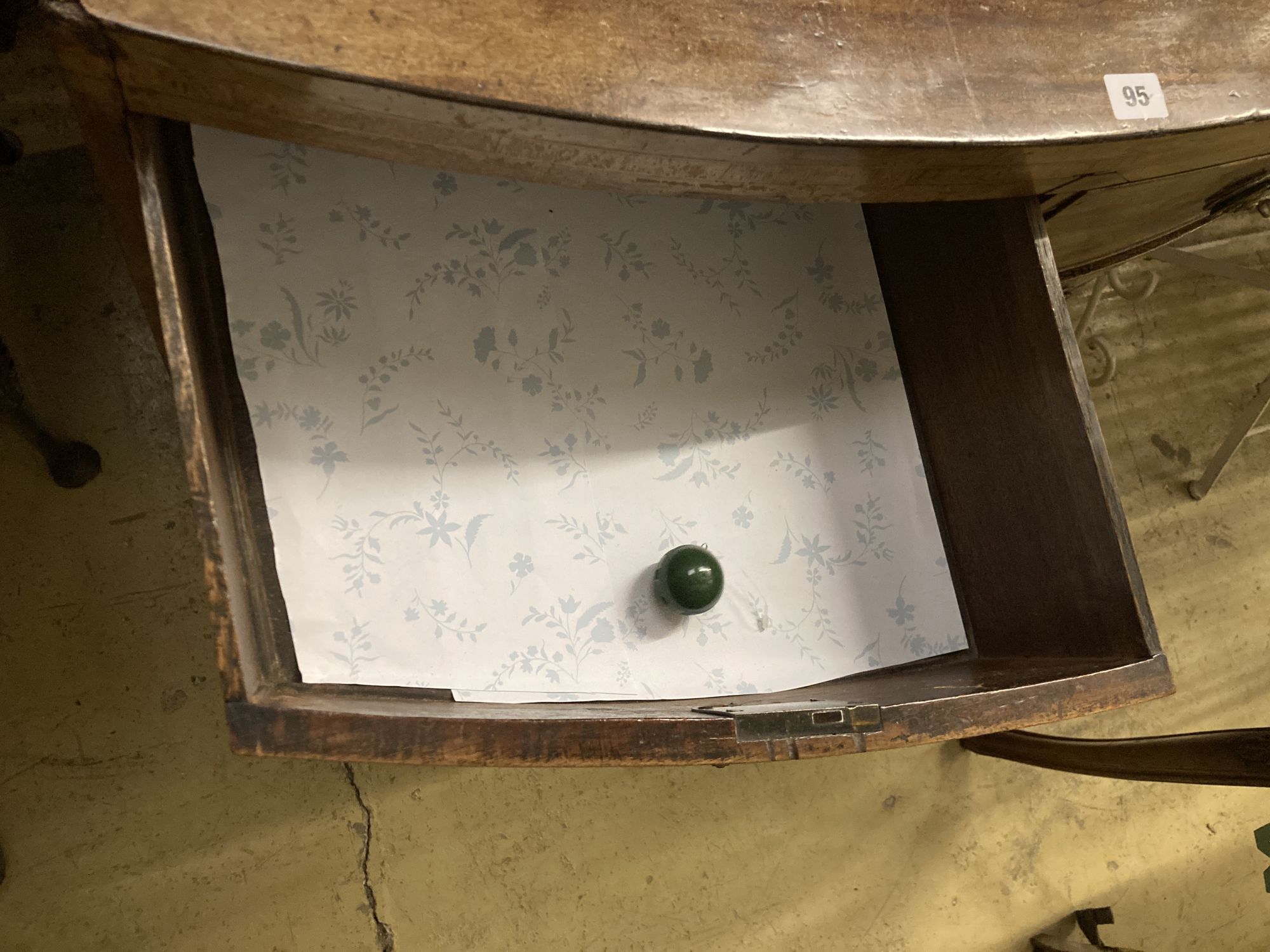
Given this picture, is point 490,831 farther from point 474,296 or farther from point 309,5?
point 309,5

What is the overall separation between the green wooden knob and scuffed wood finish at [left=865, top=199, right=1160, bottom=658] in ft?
A: 1.10

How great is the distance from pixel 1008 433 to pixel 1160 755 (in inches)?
22.7

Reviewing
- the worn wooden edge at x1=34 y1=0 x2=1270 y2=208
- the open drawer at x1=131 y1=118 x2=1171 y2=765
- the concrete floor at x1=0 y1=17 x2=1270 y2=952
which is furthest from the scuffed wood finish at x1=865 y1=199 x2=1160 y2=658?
the concrete floor at x1=0 y1=17 x2=1270 y2=952

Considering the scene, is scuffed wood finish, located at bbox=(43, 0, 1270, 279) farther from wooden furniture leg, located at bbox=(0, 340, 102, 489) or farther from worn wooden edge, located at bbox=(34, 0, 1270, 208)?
wooden furniture leg, located at bbox=(0, 340, 102, 489)

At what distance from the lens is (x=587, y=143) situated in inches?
26.4

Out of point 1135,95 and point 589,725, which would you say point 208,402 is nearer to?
point 589,725

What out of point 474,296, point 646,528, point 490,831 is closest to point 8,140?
point 474,296

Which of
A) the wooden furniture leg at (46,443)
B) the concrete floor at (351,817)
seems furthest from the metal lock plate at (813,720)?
the wooden furniture leg at (46,443)

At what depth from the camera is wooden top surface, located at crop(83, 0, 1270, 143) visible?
1.89 ft

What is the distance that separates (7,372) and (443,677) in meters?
0.81

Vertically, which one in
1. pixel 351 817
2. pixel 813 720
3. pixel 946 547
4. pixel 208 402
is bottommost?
pixel 351 817

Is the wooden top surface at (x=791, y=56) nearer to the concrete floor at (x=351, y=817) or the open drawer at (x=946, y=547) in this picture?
the open drawer at (x=946, y=547)

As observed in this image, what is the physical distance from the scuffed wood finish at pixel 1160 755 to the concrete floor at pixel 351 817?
21cm

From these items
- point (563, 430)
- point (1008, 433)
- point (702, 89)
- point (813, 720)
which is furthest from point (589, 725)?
point (1008, 433)
